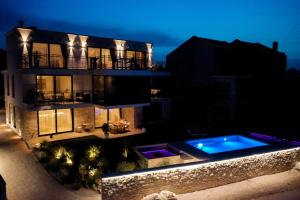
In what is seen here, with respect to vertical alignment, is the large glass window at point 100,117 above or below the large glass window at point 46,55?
below

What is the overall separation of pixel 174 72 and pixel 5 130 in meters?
19.1

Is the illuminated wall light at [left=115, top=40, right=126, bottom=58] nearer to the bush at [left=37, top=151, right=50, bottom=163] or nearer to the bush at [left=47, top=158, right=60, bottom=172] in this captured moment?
the bush at [left=37, top=151, right=50, bottom=163]

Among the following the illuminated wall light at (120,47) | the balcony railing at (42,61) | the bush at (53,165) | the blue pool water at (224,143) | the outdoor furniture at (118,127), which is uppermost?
the illuminated wall light at (120,47)

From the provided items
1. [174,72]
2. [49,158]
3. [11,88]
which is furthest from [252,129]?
[11,88]


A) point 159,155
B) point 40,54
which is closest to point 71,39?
point 40,54

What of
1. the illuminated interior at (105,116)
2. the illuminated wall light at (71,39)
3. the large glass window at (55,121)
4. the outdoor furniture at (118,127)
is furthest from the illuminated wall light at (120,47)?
→ the large glass window at (55,121)

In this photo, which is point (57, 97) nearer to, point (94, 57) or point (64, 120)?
point (64, 120)

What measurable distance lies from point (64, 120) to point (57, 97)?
201 centimetres

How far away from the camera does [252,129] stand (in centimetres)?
2389

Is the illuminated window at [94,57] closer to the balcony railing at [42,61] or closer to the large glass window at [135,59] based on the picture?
the balcony railing at [42,61]

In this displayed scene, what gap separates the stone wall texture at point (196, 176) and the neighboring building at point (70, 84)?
29.6 feet

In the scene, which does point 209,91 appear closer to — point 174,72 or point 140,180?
point 174,72

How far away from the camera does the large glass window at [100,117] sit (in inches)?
854

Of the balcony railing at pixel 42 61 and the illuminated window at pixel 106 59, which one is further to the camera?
the illuminated window at pixel 106 59
